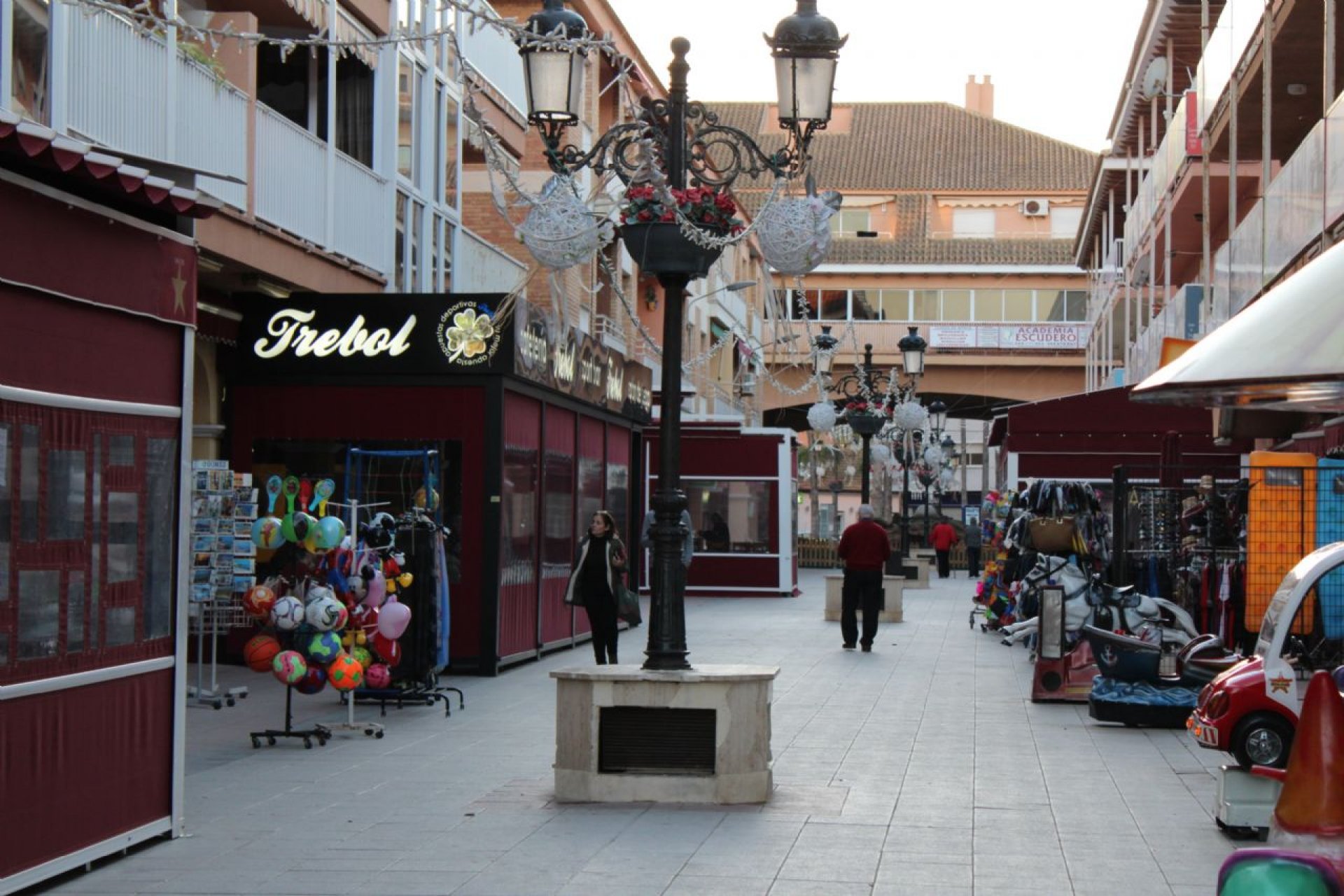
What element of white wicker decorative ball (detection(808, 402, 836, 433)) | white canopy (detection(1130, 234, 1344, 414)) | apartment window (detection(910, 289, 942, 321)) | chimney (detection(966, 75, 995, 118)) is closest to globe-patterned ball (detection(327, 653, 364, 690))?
white canopy (detection(1130, 234, 1344, 414))

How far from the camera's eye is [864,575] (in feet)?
73.8

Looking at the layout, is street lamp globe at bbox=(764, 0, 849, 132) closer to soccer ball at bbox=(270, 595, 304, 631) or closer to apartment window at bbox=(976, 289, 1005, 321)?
soccer ball at bbox=(270, 595, 304, 631)

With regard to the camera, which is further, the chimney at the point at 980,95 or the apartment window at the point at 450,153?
the chimney at the point at 980,95

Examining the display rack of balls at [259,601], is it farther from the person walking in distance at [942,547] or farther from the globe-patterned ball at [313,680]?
the person walking in distance at [942,547]

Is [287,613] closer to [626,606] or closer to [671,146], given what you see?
[671,146]

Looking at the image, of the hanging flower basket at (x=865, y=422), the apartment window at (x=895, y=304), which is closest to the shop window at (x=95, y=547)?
the hanging flower basket at (x=865, y=422)

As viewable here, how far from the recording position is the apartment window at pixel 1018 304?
234 ft

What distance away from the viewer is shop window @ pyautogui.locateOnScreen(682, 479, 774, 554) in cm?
3650

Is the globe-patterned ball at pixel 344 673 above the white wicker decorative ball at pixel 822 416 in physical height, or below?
below

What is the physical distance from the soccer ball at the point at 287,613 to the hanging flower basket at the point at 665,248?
3.56m

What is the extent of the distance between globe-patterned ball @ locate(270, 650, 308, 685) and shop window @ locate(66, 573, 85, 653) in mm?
4176

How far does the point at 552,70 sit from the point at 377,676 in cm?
498

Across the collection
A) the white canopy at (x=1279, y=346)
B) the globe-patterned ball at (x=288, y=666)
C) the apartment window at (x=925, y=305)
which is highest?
the apartment window at (x=925, y=305)

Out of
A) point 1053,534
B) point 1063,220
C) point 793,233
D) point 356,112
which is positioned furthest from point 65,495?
point 1063,220
